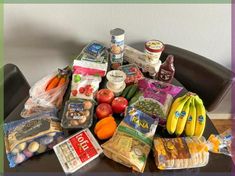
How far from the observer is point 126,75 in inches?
39.5

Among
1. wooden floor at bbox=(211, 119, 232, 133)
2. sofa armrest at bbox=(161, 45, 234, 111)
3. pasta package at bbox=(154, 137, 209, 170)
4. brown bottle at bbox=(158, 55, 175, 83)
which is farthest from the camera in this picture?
wooden floor at bbox=(211, 119, 232, 133)

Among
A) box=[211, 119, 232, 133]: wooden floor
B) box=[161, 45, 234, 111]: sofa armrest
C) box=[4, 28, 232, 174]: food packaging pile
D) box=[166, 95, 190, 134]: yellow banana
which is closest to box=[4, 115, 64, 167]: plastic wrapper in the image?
box=[4, 28, 232, 174]: food packaging pile

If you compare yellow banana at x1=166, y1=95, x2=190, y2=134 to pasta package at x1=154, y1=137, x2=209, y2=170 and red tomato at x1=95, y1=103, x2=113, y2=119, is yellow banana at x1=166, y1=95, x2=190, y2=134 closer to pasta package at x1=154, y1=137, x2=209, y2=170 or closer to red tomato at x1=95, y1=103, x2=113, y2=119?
pasta package at x1=154, y1=137, x2=209, y2=170

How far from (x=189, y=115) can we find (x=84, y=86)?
378 mm

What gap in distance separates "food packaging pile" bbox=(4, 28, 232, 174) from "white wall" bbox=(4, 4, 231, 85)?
7.9 inches

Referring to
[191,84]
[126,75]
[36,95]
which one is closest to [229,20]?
[191,84]

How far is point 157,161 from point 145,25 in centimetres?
66

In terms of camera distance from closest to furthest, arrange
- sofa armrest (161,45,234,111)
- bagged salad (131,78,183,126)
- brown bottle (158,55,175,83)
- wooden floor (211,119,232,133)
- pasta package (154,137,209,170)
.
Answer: pasta package (154,137,209,170) < bagged salad (131,78,183,126) < brown bottle (158,55,175,83) < sofa armrest (161,45,234,111) < wooden floor (211,119,232,133)

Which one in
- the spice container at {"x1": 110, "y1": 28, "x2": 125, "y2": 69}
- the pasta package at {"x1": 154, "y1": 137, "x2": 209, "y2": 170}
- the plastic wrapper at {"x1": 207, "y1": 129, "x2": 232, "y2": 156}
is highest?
the spice container at {"x1": 110, "y1": 28, "x2": 125, "y2": 69}

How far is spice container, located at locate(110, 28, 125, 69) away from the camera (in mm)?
1001

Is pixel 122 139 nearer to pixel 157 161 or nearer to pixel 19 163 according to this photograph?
pixel 157 161

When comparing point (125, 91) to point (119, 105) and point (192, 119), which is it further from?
point (192, 119)

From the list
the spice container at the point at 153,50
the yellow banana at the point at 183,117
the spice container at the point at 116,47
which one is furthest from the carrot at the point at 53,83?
the yellow banana at the point at 183,117

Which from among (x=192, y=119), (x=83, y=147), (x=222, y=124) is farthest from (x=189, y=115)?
(x=222, y=124)
